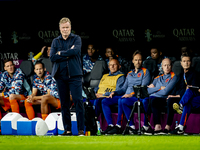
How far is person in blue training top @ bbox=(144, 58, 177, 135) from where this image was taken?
18.1ft

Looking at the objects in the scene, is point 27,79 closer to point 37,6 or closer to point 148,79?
point 148,79

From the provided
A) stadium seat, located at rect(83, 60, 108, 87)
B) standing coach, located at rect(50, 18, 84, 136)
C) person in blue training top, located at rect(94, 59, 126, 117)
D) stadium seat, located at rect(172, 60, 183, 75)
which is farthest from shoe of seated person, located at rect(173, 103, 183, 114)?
stadium seat, located at rect(83, 60, 108, 87)

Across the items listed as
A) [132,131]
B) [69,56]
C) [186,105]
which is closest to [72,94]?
[69,56]

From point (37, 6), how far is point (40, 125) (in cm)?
456

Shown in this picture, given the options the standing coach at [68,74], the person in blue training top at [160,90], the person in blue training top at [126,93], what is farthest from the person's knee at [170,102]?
the standing coach at [68,74]

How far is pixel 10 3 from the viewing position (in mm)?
9211

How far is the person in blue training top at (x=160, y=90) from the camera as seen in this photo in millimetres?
5512

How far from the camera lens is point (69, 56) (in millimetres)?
4809

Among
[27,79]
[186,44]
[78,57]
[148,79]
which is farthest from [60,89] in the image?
[186,44]

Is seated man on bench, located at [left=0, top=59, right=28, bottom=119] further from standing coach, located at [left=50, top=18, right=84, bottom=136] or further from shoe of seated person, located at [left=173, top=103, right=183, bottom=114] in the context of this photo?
shoe of seated person, located at [left=173, top=103, right=183, bottom=114]

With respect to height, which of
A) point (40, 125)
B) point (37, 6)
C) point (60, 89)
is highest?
point (37, 6)

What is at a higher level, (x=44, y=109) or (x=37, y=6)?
(x=37, y=6)

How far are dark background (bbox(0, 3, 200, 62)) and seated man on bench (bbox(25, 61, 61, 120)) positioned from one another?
2.67 metres

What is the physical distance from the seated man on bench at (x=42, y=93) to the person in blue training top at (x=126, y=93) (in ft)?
2.71
